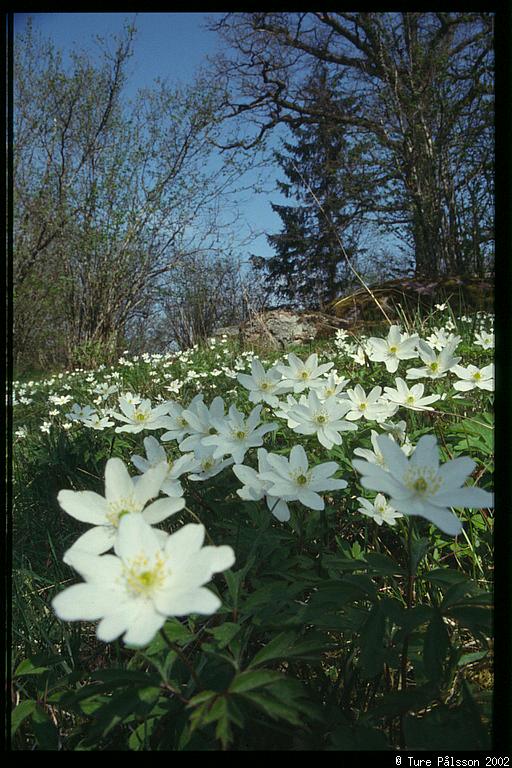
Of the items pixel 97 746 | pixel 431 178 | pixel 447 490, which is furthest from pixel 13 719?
pixel 431 178

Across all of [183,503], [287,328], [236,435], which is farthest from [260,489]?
[287,328]

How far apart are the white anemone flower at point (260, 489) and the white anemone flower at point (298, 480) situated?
2 cm

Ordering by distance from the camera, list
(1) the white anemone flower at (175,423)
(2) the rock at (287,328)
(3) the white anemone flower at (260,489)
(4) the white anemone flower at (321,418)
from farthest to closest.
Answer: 1. (2) the rock at (287,328)
2. (1) the white anemone flower at (175,423)
3. (4) the white anemone flower at (321,418)
4. (3) the white anemone flower at (260,489)

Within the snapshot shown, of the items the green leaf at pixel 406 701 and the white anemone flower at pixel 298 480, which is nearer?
the green leaf at pixel 406 701

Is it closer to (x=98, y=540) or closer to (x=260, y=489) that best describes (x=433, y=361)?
(x=260, y=489)

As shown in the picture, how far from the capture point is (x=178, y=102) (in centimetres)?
881

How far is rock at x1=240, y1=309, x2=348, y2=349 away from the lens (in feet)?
19.1

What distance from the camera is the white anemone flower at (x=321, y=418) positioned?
1.18 metres

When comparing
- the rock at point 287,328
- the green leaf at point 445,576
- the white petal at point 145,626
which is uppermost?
the rock at point 287,328

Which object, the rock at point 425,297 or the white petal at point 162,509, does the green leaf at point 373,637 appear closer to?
the white petal at point 162,509

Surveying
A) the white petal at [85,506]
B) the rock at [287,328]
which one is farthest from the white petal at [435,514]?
the rock at [287,328]

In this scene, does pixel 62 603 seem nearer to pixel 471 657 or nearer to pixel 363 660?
pixel 363 660

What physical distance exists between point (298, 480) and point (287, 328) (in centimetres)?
536
